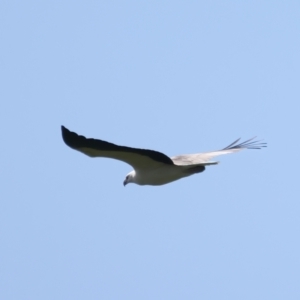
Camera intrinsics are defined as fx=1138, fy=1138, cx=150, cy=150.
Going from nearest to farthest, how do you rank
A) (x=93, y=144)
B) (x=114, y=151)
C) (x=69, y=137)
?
(x=69, y=137), (x=93, y=144), (x=114, y=151)

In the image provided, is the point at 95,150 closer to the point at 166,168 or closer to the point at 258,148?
the point at 166,168

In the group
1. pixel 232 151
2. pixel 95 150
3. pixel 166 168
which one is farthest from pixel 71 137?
pixel 232 151

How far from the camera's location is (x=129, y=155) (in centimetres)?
2153

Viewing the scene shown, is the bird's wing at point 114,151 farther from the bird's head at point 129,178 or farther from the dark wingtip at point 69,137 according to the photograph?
the bird's head at point 129,178

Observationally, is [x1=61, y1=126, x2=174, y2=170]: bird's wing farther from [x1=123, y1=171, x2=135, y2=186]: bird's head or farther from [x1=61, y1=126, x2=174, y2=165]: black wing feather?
[x1=123, y1=171, x2=135, y2=186]: bird's head

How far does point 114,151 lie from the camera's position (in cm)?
2102

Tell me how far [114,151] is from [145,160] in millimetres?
1110

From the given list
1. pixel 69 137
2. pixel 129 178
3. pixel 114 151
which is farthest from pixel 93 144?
pixel 129 178

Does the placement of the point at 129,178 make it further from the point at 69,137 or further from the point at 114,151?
the point at 69,137

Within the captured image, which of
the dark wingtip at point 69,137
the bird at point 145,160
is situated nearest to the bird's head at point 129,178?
the bird at point 145,160

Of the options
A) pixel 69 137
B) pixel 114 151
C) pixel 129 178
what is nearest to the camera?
pixel 69 137

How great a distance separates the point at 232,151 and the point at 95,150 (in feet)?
16.0

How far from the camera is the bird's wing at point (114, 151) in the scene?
67.1 feet

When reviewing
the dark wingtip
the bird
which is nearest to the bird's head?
the bird
